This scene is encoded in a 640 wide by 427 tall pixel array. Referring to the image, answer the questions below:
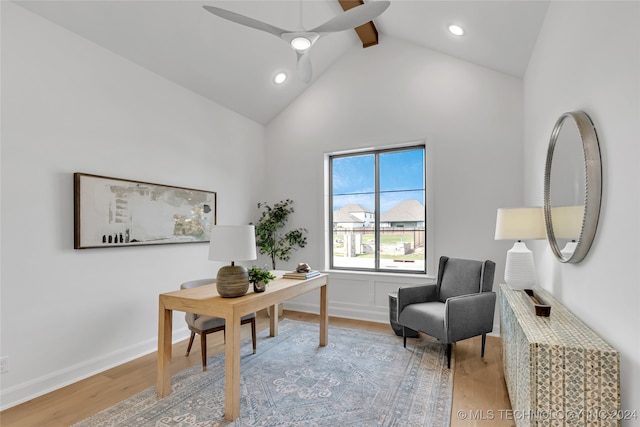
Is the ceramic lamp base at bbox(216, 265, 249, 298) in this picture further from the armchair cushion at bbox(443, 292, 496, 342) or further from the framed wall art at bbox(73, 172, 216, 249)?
the armchair cushion at bbox(443, 292, 496, 342)

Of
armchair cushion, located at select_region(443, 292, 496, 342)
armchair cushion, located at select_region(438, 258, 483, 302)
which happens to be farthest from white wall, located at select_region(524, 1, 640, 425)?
armchair cushion, located at select_region(438, 258, 483, 302)

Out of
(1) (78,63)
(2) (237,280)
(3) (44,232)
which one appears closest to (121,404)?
(2) (237,280)

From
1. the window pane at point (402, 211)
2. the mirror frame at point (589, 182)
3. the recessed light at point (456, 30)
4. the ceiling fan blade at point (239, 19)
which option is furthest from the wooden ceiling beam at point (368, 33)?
the mirror frame at point (589, 182)

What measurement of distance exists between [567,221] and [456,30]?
247cm

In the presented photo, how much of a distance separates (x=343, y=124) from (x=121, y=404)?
12.9 ft

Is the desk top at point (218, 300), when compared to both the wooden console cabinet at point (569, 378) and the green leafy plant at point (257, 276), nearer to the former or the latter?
the green leafy plant at point (257, 276)

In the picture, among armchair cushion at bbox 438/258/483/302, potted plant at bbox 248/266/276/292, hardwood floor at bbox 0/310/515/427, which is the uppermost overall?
potted plant at bbox 248/266/276/292

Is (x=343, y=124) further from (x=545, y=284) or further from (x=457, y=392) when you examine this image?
(x=457, y=392)

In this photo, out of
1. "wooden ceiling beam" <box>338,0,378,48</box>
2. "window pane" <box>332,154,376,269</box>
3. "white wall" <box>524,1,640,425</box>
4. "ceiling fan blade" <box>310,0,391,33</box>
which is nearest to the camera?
"white wall" <box>524,1,640,425</box>

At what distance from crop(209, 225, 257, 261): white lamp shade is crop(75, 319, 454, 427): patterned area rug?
1.05 metres

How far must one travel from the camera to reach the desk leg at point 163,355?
2.38 m

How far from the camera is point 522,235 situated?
236 centimetres

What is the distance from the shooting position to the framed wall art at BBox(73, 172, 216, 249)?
9.03ft

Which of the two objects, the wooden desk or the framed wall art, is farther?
the framed wall art
